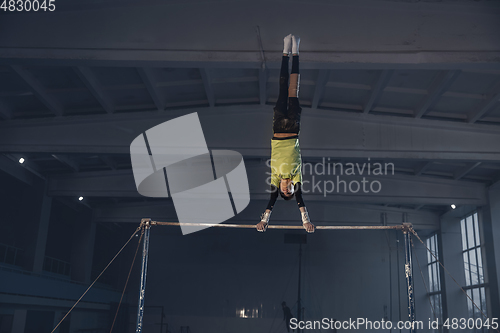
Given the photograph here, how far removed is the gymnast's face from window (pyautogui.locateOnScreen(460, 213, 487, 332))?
12902mm

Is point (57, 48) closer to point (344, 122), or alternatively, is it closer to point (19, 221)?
point (344, 122)

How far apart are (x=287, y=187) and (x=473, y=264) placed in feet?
45.2

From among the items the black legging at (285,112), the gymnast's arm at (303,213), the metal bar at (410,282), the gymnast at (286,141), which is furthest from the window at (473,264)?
the black legging at (285,112)

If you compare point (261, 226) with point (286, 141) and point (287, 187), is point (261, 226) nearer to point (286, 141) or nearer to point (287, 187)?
point (287, 187)

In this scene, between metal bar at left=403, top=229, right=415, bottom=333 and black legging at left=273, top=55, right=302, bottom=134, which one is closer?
black legging at left=273, top=55, right=302, bottom=134

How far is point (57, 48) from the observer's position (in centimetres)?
729

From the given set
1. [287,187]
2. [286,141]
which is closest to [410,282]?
[287,187]

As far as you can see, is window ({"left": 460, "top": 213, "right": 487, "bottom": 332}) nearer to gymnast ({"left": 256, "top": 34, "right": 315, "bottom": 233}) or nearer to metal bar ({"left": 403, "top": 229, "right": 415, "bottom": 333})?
metal bar ({"left": 403, "top": 229, "right": 415, "bottom": 333})

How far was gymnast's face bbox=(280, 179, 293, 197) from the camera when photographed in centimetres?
662

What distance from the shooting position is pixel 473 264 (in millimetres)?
16828

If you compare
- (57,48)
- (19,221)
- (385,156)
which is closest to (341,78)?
(385,156)

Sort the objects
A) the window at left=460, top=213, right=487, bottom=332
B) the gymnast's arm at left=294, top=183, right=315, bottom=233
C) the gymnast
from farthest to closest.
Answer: the window at left=460, top=213, right=487, bottom=332 → the gymnast → the gymnast's arm at left=294, top=183, right=315, bottom=233

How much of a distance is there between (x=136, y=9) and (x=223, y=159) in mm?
6773

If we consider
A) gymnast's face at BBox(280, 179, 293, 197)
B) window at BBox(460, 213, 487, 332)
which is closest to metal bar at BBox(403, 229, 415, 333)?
gymnast's face at BBox(280, 179, 293, 197)
